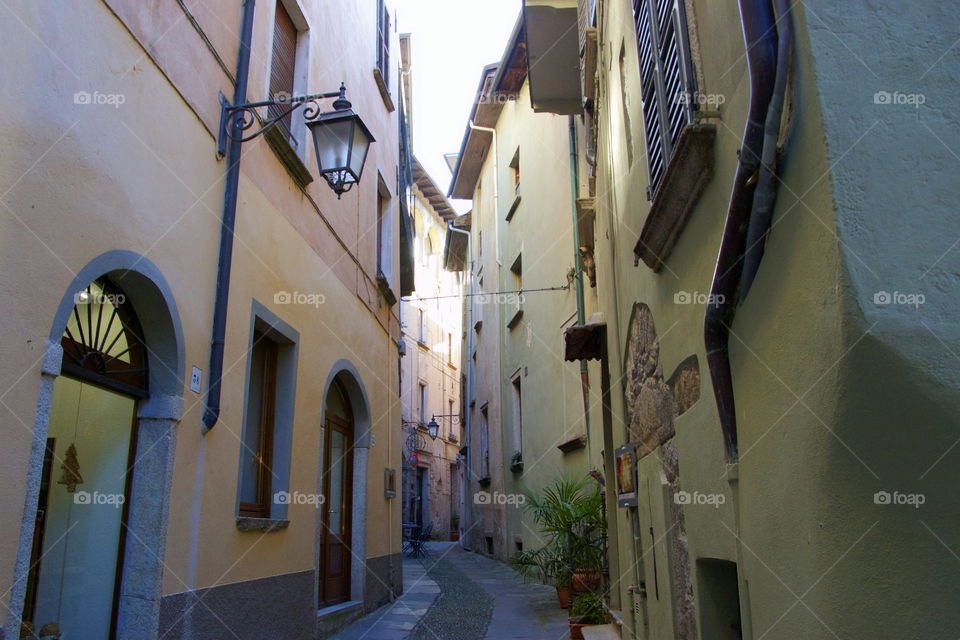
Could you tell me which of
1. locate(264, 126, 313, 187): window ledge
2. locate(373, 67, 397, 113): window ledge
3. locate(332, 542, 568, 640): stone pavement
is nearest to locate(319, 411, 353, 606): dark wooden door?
locate(332, 542, 568, 640): stone pavement

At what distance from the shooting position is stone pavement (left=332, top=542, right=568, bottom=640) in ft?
23.8

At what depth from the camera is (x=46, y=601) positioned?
3992 millimetres

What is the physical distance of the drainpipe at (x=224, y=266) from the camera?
16.3 feet

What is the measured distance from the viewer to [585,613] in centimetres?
713

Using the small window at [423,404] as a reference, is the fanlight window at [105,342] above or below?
below

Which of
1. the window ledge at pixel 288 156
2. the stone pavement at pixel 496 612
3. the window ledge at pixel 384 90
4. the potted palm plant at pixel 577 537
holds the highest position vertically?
the window ledge at pixel 384 90

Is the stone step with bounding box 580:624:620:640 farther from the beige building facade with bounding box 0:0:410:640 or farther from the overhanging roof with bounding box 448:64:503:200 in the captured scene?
the overhanging roof with bounding box 448:64:503:200

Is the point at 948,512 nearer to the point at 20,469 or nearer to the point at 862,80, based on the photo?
the point at 862,80

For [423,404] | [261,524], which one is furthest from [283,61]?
[423,404]

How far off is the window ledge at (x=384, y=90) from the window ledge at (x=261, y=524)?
6591 millimetres

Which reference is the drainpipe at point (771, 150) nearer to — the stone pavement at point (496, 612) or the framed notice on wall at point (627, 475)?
the framed notice on wall at point (627, 475)

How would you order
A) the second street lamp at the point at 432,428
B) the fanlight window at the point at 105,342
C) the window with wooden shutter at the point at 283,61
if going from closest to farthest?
1. the fanlight window at the point at 105,342
2. the window with wooden shutter at the point at 283,61
3. the second street lamp at the point at 432,428

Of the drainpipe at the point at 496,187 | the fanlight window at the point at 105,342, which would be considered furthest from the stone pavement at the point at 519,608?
the drainpipe at the point at 496,187

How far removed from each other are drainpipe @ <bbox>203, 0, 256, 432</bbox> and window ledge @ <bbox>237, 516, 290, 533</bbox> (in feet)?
2.94
